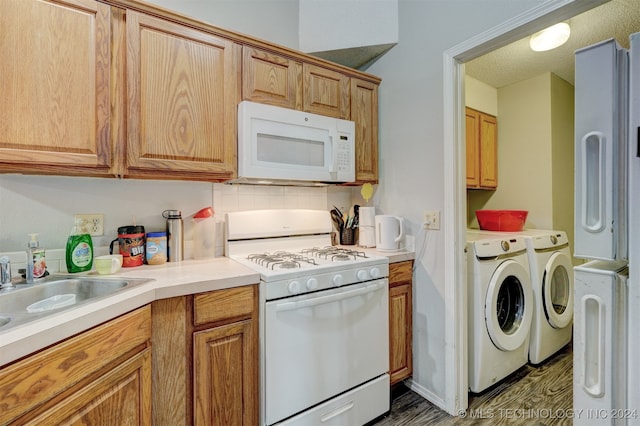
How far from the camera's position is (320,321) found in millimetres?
1419

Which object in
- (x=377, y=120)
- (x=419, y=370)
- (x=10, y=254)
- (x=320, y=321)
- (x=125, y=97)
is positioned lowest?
(x=419, y=370)

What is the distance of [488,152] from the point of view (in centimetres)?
299

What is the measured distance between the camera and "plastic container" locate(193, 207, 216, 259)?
1.72 m

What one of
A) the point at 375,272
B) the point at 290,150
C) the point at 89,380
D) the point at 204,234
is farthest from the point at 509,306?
the point at 89,380

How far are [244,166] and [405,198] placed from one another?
1068 millimetres

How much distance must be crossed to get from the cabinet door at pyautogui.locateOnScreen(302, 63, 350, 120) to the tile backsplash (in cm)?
63

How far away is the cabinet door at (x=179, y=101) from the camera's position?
4.31 ft

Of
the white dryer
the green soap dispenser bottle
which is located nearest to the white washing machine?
the white dryer

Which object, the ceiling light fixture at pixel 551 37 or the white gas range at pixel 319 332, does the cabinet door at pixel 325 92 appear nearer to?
the white gas range at pixel 319 332

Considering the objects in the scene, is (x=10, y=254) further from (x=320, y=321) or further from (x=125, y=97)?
(x=320, y=321)

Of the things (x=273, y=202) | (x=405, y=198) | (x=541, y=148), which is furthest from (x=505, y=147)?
(x=273, y=202)

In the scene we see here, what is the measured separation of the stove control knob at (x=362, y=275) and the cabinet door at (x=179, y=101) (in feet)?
2.88

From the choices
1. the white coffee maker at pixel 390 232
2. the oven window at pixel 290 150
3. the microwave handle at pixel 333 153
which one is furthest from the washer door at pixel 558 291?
the oven window at pixel 290 150

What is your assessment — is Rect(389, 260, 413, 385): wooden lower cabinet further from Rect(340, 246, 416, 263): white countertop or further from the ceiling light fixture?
the ceiling light fixture
